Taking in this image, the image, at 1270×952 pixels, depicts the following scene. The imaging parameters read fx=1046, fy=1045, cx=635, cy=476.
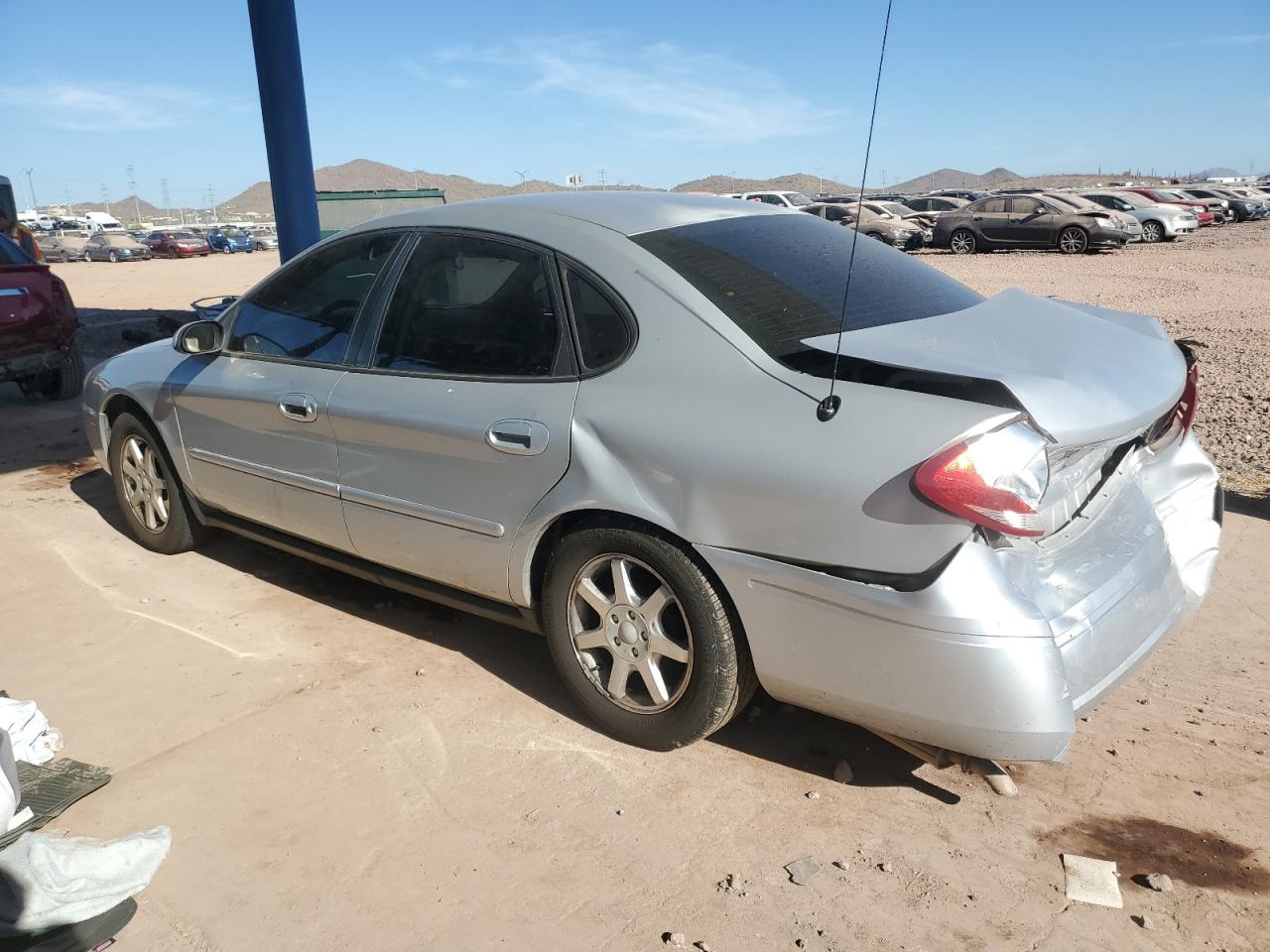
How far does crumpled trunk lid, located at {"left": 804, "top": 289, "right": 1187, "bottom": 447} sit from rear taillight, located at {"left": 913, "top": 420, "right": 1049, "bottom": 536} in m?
0.10

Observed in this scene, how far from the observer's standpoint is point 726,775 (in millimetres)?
3203

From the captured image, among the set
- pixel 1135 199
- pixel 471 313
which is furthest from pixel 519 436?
pixel 1135 199

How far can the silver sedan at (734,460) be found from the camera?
2.57 meters

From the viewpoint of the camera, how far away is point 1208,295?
49.6 ft

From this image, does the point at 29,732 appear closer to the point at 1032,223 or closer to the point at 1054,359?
the point at 1054,359

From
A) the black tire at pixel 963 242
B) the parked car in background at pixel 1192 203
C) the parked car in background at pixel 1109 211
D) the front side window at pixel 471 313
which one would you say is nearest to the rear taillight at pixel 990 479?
the front side window at pixel 471 313

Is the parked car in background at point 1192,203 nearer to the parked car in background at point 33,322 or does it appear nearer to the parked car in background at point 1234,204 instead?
the parked car in background at point 1234,204

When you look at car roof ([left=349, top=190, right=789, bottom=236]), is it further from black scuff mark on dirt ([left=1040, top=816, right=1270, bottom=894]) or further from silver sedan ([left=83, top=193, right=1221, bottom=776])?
black scuff mark on dirt ([left=1040, top=816, right=1270, bottom=894])

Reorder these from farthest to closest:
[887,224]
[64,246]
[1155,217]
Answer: [64,246] < [1155,217] < [887,224]

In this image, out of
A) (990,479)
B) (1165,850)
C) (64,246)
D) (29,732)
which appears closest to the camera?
(990,479)

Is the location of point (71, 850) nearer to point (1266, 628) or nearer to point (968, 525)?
point (968, 525)

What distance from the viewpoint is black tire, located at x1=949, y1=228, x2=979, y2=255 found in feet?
87.4

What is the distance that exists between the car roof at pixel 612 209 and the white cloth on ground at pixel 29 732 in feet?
6.75

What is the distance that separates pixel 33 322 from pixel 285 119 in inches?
106
